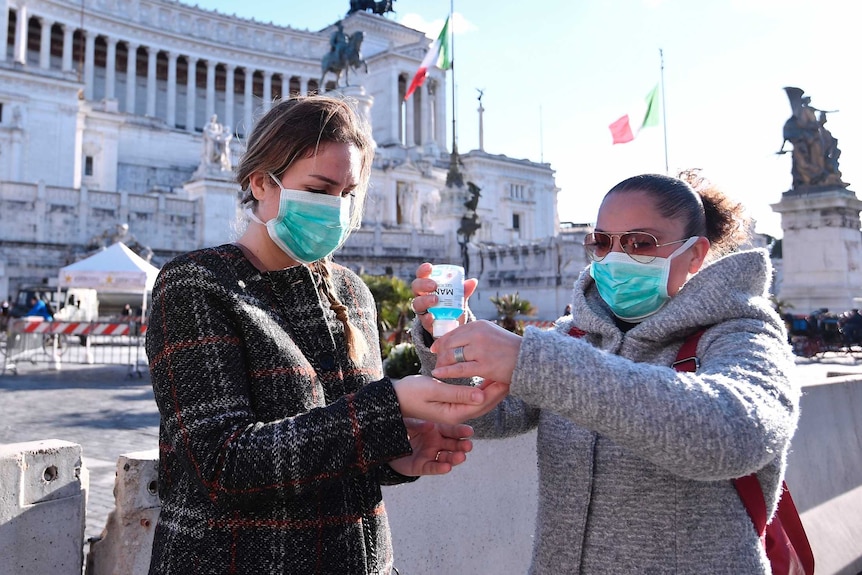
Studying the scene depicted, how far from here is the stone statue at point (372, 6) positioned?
6788 cm

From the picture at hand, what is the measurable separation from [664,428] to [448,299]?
0.70 metres

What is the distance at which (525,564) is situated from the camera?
338 centimetres

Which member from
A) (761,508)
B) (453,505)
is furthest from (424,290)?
(453,505)

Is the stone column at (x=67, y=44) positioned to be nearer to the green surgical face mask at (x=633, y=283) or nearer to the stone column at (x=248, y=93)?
the stone column at (x=248, y=93)

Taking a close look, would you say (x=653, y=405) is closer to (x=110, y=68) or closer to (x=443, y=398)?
(x=443, y=398)

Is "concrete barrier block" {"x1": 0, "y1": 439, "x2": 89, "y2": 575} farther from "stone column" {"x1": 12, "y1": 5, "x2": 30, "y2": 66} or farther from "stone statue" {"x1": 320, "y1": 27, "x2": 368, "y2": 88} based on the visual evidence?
"stone column" {"x1": 12, "y1": 5, "x2": 30, "y2": 66}

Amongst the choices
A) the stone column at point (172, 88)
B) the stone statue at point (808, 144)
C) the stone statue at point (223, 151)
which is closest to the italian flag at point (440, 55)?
the stone statue at point (223, 151)

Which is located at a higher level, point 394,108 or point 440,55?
point 394,108

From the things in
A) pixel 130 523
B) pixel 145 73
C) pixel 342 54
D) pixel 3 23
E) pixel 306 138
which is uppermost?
pixel 145 73

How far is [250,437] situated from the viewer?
4.67 ft

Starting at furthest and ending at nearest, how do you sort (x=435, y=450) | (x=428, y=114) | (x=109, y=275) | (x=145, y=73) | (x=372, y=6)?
(x=372, y=6), (x=428, y=114), (x=145, y=73), (x=109, y=275), (x=435, y=450)

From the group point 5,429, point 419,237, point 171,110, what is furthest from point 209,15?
point 5,429

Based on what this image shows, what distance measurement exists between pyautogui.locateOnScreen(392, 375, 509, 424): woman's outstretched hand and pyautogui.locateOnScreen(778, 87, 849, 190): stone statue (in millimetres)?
18574

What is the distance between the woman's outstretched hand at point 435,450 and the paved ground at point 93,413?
322cm
